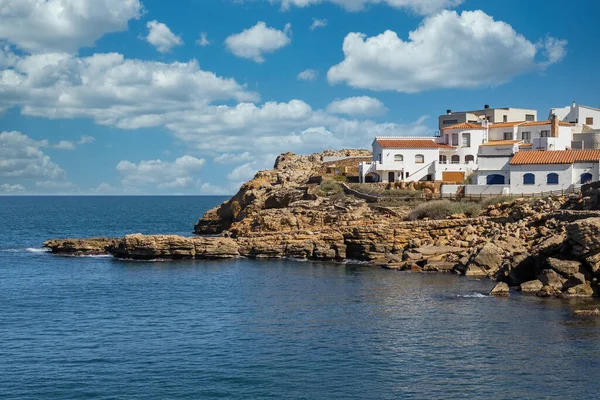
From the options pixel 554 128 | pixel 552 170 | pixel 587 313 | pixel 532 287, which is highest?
pixel 554 128

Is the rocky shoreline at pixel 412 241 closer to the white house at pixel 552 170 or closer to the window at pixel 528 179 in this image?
the white house at pixel 552 170

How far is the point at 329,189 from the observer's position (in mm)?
84875

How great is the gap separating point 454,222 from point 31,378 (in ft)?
148

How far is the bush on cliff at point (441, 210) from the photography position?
70.2 m

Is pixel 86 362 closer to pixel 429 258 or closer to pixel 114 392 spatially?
pixel 114 392

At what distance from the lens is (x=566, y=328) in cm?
3512

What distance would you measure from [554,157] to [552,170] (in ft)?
6.10

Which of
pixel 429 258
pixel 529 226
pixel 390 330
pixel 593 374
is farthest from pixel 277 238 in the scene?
pixel 593 374

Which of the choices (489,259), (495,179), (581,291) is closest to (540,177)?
(495,179)

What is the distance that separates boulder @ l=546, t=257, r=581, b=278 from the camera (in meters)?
43.8

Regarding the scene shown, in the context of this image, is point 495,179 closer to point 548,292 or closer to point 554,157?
point 554,157

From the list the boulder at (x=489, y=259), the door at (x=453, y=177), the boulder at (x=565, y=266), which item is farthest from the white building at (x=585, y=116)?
the boulder at (x=565, y=266)

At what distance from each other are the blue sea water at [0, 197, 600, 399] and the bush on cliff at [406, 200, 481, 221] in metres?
17.9

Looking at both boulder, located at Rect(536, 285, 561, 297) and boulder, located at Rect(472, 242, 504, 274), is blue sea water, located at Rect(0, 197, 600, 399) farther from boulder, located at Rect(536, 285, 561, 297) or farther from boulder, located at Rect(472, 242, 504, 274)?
boulder, located at Rect(472, 242, 504, 274)
